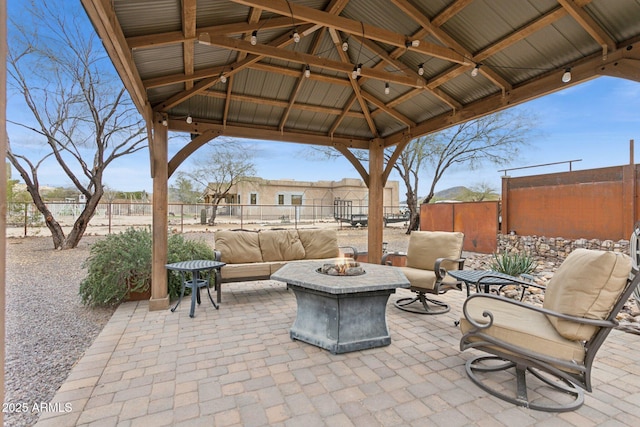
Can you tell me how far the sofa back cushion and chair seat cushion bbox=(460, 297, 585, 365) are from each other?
120 inches

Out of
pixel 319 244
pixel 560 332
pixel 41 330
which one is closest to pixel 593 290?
pixel 560 332

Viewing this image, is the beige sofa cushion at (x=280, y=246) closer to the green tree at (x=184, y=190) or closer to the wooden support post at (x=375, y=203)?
the wooden support post at (x=375, y=203)

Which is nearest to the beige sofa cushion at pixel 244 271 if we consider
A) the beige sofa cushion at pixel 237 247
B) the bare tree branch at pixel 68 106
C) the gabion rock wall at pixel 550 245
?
the beige sofa cushion at pixel 237 247

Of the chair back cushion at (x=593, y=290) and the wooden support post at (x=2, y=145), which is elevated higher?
the wooden support post at (x=2, y=145)

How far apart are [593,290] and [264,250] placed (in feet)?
13.0

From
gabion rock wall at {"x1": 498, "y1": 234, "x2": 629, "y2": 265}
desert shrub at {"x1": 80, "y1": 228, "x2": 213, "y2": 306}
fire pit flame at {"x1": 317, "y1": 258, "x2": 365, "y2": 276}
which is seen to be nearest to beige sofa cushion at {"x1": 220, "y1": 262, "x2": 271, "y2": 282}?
desert shrub at {"x1": 80, "y1": 228, "x2": 213, "y2": 306}

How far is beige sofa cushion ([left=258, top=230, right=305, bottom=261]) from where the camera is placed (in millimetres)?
4902

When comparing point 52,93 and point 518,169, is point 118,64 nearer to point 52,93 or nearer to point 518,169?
point 52,93

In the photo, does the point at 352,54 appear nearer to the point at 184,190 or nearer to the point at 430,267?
the point at 430,267

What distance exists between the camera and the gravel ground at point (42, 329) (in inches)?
86.7

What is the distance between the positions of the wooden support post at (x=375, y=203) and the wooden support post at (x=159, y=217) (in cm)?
352

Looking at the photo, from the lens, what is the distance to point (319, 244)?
5.28m

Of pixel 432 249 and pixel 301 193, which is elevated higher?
pixel 301 193

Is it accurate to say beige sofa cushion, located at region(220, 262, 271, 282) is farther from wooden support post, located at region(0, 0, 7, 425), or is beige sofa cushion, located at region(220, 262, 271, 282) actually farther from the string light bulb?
wooden support post, located at region(0, 0, 7, 425)
